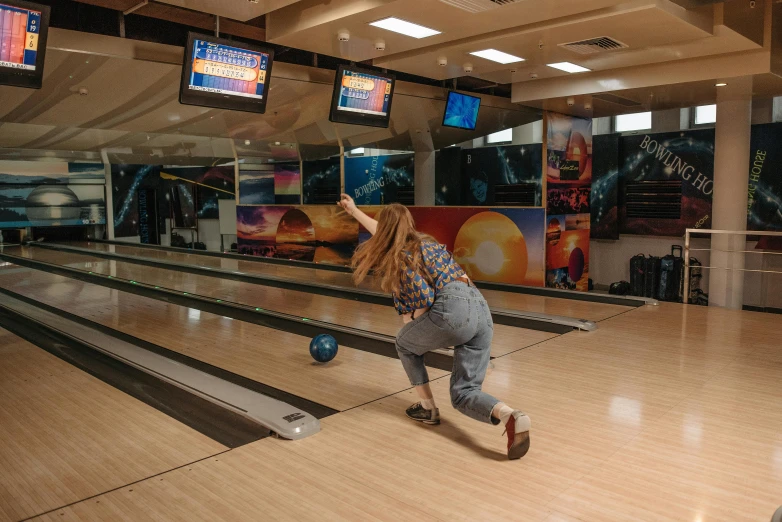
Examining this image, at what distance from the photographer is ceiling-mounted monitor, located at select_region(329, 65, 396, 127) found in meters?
5.61

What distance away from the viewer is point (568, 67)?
6.14 m

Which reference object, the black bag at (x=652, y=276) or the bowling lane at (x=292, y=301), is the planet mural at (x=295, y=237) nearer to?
the bowling lane at (x=292, y=301)

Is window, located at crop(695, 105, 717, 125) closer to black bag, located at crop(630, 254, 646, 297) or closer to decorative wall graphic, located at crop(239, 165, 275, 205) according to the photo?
black bag, located at crop(630, 254, 646, 297)

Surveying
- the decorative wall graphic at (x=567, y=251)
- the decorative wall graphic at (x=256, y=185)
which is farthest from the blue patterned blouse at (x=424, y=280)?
the decorative wall graphic at (x=256, y=185)

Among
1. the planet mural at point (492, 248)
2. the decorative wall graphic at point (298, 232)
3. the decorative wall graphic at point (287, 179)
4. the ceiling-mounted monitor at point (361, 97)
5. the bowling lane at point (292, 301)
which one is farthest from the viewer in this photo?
the decorative wall graphic at point (287, 179)

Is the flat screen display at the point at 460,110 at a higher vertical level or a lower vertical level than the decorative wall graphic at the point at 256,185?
higher

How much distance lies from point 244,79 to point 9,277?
18.7ft

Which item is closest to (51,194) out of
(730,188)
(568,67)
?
(568,67)

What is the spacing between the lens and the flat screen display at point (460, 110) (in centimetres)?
725

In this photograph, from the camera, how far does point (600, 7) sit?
4.30m

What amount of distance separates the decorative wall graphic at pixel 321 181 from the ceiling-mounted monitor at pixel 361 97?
7.04 m

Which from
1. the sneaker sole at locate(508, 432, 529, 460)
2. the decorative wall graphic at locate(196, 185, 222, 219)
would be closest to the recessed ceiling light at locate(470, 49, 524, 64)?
the sneaker sole at locate(508, 432, 529, 460)

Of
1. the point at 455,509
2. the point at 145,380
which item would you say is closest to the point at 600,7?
the point at 455,509

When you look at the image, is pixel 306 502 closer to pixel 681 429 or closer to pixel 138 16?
pixel 681 429
